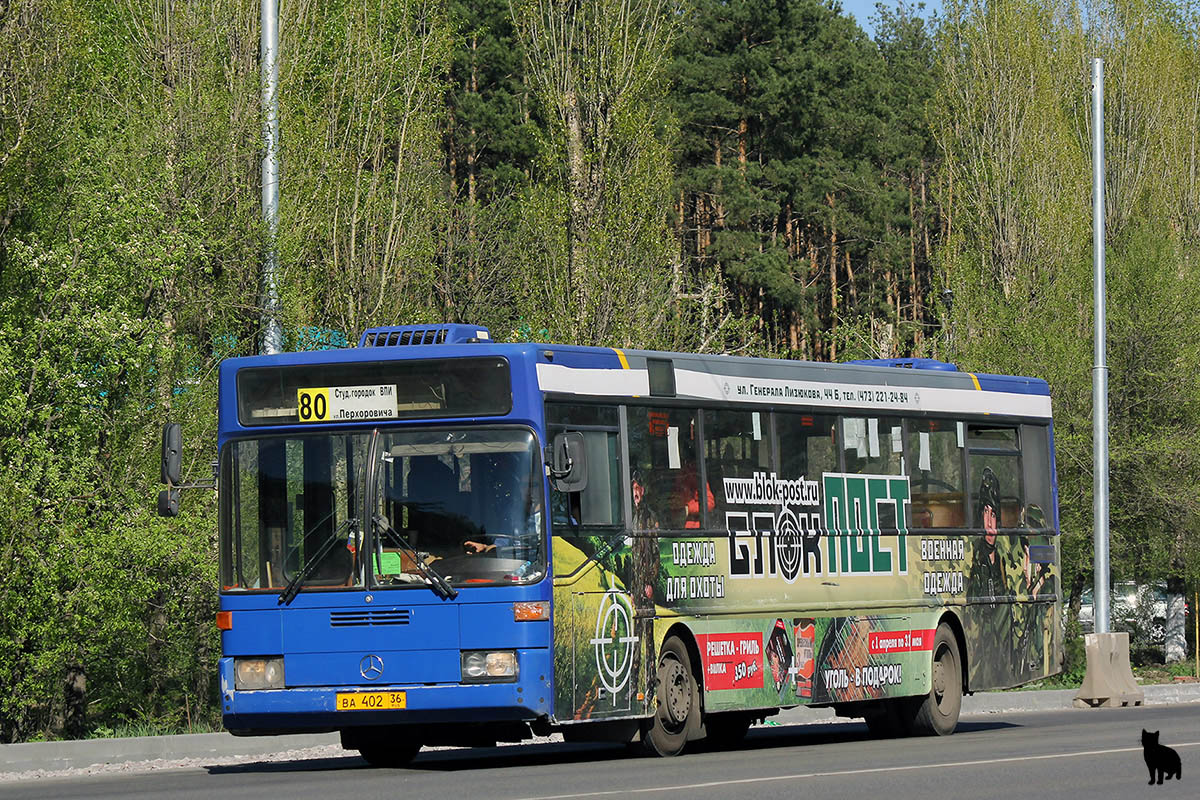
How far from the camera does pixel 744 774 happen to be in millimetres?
14156

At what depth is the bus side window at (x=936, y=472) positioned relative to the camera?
1989 cm

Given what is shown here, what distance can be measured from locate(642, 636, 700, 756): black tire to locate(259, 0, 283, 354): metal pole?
7153mm

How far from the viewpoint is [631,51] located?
117 feet

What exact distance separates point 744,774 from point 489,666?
1.98 m

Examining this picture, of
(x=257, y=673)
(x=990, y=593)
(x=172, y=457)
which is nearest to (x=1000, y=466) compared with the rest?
(x=990, y=593)

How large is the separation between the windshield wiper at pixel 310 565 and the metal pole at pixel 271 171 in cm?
691

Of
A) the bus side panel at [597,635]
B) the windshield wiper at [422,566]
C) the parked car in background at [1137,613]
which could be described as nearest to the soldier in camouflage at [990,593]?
the bus side panel at [597,635]

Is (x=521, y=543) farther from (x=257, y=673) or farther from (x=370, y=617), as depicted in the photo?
(x=257, y=673)

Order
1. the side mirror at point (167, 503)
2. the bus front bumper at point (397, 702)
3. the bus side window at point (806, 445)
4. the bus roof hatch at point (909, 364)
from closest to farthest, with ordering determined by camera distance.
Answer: the bus front bumper at point (397, 702) → the side mirror at point (167, 503) → the bus side window at point (806, 445) → the bus roof hatch at point (909, 364)

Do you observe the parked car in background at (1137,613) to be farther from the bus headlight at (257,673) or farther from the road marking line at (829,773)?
the bus headlight at (257,673)

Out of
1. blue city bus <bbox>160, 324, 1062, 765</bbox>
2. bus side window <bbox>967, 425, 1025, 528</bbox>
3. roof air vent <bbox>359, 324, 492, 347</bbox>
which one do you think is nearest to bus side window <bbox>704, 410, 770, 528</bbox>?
blue city bus <bbox>160, 324, 1062, 765</bbox>

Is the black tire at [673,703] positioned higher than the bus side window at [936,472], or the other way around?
the bus side window at [936,472]

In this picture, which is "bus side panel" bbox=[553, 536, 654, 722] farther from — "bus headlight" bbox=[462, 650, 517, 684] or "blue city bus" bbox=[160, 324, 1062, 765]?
"bus headlight" bbox=[462, 650, 517, 684]

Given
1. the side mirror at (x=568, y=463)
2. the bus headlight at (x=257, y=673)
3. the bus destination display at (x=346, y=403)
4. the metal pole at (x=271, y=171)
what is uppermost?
the metal pole at (x=271, y=171)
